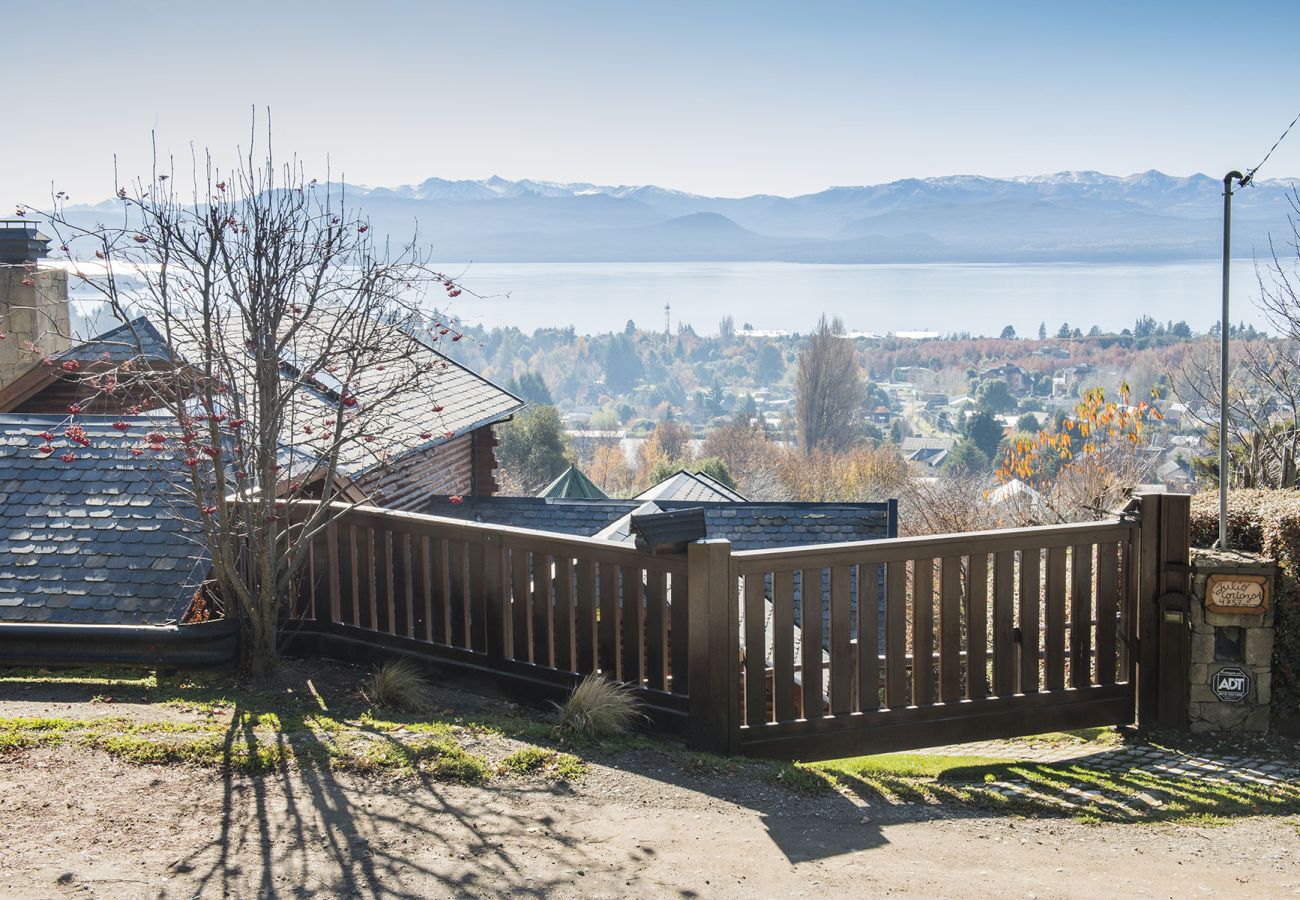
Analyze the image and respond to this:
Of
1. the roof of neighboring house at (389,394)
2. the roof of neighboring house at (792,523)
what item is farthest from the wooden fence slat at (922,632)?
the roof of neighboring house at (792,523)

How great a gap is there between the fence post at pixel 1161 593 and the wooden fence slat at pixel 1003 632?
81 cm

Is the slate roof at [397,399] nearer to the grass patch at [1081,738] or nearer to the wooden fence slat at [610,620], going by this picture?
the wooden fence slat at [610,620]

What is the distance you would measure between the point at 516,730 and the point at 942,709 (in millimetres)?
2258

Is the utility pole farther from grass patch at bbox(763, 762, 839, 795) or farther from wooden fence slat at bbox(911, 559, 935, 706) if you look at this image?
grass patch at bbox(763, 762, 839, 795)

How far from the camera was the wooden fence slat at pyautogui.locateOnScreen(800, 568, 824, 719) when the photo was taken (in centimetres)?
573

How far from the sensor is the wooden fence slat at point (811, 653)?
5.73m

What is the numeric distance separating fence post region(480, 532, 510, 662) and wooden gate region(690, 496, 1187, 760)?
1.25m

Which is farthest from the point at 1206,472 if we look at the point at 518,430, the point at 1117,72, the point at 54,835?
the point at 1117,72

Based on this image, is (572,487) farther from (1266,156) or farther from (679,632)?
(679,632)

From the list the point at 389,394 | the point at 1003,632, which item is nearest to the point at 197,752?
the point at 389,394

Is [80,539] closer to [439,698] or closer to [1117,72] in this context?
[439,698]

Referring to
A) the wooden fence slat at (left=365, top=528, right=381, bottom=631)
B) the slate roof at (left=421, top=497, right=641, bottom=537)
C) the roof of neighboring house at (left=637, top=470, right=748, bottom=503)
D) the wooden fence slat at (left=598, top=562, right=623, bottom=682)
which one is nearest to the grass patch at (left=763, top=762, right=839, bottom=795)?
the wooden fence slat at (left=598, top=562, right=623, bottom=682)

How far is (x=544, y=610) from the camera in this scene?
6102 millimetres

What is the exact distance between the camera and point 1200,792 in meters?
5.39
